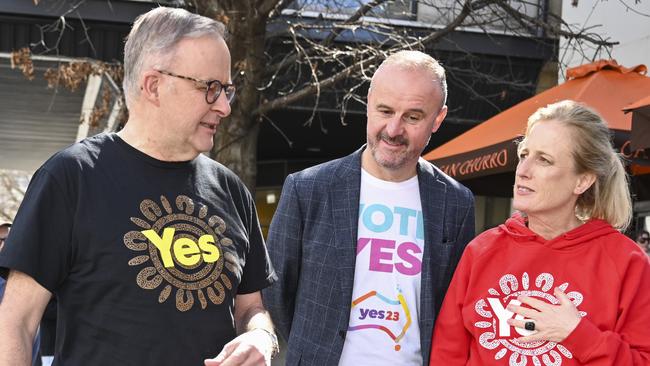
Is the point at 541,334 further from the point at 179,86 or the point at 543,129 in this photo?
the point at 179,86

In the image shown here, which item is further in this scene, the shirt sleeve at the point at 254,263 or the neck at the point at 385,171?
the neck at the point at 385,171

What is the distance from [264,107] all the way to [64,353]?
Answer: 5.51 metres

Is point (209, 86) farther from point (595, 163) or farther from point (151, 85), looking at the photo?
point (595, 163)

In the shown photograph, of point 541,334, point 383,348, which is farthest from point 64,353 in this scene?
point 541,334

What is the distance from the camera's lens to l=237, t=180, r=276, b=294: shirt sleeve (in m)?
2.78

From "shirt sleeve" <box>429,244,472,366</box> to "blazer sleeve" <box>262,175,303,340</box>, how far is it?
61cm

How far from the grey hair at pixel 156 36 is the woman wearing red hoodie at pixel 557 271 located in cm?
131

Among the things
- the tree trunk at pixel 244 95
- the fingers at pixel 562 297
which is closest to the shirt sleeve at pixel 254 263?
the fingers at pixel 562 297

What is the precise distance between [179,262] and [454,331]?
3.98ft

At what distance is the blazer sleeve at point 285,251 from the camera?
134 inches

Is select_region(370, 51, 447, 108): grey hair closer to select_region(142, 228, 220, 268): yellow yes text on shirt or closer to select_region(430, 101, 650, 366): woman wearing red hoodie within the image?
select_region(430, 101, 650, 366): woman wearing red hoodie

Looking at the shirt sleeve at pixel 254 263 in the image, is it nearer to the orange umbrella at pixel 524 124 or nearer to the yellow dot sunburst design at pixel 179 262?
the yellow dot sunburst design at pixel 179 262

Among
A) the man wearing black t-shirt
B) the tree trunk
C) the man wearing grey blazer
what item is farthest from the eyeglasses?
the tree trunk

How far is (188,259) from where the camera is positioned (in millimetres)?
2449
